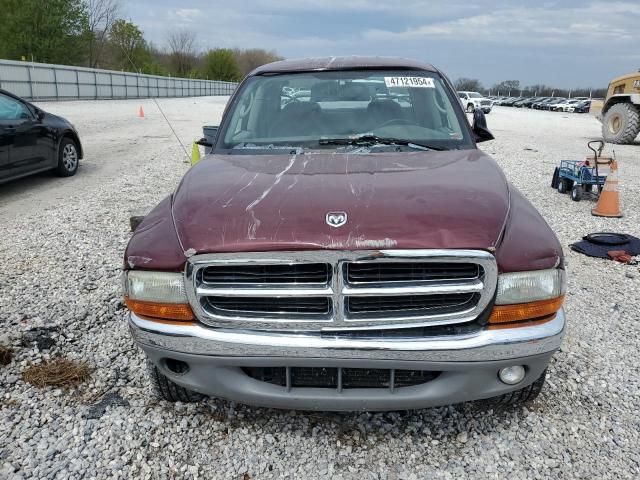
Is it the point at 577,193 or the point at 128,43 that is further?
the point at 128,43

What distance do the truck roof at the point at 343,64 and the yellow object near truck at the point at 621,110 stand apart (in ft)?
41.9

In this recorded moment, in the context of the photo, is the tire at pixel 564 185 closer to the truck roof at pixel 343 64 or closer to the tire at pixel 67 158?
the truck roof at pixel 343 64

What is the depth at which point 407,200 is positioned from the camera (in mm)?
2375

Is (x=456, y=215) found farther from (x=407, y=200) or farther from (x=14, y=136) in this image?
(x=14, y=136)

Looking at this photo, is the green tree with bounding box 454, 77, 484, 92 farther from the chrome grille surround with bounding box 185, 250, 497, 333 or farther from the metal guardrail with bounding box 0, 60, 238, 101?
the chrome grille surround with bounding box 185, 250, 497, 333

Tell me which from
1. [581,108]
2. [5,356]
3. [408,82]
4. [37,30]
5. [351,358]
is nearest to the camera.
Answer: [351,358]

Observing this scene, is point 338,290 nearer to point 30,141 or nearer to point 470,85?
point 30,141

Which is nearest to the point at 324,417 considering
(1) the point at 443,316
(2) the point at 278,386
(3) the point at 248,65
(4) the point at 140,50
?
(2) the point at 278,386

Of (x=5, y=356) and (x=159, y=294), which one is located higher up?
(x=159, y=294)

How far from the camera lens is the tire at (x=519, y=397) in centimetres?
262

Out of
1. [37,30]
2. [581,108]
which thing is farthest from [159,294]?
[581,108]

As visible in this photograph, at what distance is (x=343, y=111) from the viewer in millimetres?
3605

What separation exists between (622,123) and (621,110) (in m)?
0.37

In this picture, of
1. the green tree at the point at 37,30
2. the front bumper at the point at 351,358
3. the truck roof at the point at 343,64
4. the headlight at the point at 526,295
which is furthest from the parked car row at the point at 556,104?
the front bumper at the point at 351,358
